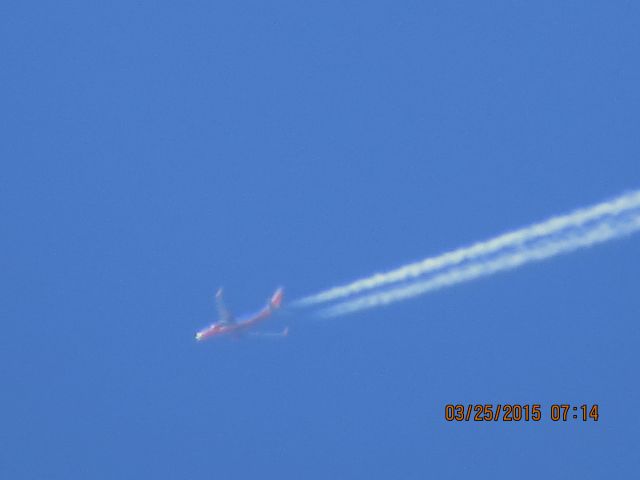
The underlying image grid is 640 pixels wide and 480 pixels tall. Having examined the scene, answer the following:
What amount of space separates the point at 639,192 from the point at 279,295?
600cm

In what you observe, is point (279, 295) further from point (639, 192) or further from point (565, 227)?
point (639, 192)

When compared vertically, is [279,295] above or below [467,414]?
above

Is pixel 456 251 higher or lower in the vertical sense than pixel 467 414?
higher

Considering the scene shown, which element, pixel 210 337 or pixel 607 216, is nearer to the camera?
pixel 607 216

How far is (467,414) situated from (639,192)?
5.10 meters

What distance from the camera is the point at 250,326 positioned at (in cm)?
1554

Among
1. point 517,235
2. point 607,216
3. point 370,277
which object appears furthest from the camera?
point 370,277

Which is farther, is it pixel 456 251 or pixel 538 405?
pixel 538 405

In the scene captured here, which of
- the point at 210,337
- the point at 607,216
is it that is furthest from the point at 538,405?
the point at 210,337

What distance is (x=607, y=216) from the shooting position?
13.2 m

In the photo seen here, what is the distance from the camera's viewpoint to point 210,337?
624 inches

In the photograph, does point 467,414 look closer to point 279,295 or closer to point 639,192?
point 279,295

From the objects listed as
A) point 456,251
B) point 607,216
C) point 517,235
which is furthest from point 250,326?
point 607,216

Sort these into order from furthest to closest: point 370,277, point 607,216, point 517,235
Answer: point 370,277
point 517,235
point 607,216
